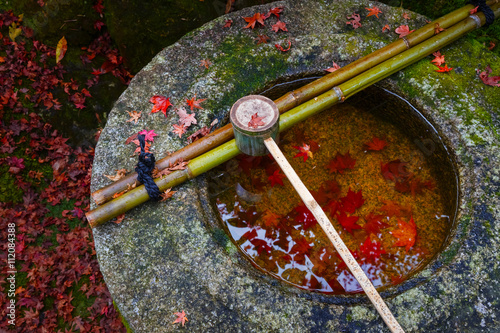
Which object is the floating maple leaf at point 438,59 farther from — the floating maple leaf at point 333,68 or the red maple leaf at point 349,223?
the red maple leaf at point 349,223

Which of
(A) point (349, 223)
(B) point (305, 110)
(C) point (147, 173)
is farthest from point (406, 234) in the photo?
(C) point (147, 173)

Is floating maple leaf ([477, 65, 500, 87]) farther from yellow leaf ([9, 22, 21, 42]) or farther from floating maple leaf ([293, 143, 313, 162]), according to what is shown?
yellow leaf ([9, 22, 21, 42])

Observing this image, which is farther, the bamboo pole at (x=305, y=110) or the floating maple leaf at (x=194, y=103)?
the floating maple leaf at (x=194, y=103)

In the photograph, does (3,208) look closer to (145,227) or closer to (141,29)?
(145,227)

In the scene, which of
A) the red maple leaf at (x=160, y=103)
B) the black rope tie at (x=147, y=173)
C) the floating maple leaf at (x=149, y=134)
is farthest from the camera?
the red maple leaf at (x=160, y=103)

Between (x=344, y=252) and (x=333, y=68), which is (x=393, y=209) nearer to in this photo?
(x=344, y=252)

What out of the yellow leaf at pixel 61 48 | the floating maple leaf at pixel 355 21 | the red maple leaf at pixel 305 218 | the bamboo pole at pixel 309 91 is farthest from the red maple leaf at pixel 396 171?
the yellow leaf at pixel 61 48
